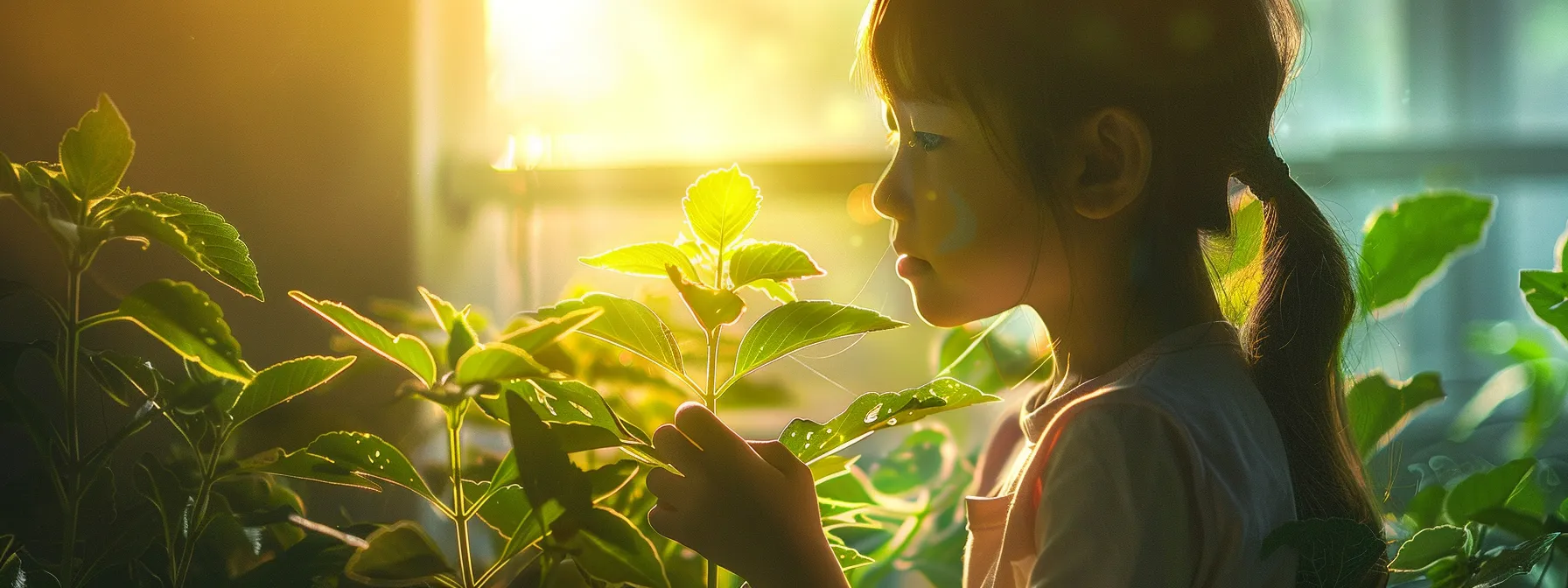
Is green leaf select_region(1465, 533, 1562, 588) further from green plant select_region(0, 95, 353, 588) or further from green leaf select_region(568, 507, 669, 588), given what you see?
green plant select_region(0, 95, 353, 588)

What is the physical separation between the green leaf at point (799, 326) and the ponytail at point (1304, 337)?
0.25 m

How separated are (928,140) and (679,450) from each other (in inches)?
8.9

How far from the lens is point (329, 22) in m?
0.62

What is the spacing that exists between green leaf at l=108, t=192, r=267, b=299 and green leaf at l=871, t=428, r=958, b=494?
54 centimetres

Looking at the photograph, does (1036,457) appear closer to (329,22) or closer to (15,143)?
(329,22)

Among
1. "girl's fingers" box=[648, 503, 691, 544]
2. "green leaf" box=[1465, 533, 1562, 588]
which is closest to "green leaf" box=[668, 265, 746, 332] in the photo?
"girl's fingers" box=[648, 503, 691, 544]

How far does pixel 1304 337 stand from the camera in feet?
1.91

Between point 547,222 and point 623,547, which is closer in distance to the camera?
point 623,547

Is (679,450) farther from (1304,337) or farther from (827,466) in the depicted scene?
(1304,337)

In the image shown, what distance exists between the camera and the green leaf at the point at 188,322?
18.1 inches

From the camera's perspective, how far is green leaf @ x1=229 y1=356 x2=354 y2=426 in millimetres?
496

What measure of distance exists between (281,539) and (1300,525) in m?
0.57

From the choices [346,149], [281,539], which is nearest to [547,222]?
[346,149]

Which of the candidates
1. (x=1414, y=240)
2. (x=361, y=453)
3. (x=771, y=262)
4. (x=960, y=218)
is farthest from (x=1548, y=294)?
(x=361, y=453)
